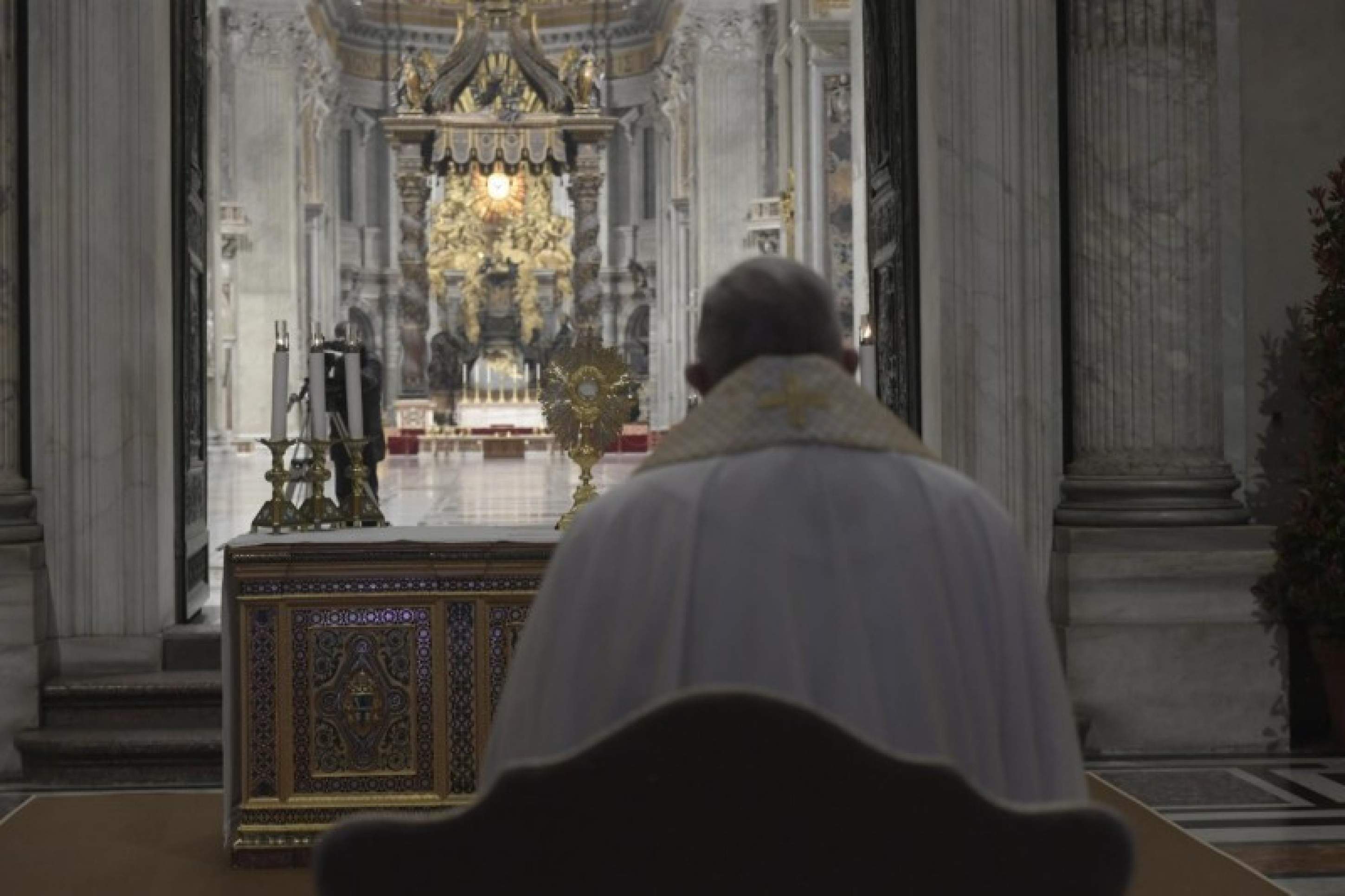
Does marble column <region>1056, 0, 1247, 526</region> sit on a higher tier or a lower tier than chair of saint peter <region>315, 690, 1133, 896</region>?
higher

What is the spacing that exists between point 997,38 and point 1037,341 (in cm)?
117

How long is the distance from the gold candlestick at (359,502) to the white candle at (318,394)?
0.32 ft

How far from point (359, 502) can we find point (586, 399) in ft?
2.72

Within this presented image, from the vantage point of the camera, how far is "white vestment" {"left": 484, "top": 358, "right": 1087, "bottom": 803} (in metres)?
2.08

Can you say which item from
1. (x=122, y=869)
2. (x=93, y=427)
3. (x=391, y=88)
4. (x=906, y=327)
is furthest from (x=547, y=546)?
(x=391, y=88)

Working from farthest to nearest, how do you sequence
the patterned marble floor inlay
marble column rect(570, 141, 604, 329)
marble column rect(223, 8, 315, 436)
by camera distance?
marble column rect(570, 141, 604, 329), marble column rect(223, 8, 315, 436), the patterned marble floor inlay

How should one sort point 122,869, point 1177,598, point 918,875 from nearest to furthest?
point 918,875 < point 122,869 < point 1177,598

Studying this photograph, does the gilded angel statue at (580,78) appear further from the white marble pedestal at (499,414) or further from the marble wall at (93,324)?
the marble wall at (93,324)

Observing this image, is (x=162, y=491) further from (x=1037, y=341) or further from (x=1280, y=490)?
(x=1280, y=490)

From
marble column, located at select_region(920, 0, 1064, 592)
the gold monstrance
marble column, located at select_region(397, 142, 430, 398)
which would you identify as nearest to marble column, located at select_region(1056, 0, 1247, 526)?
marble column, located at select_region(920, 0, 1064, 592)

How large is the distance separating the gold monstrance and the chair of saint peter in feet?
12.2

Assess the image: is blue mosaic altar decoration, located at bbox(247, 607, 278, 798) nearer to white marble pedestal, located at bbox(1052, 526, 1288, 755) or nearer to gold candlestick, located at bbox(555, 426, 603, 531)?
gold candlestick, located at bbox(555, 426, 603, 531)

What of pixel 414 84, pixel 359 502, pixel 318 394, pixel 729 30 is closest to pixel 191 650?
pixel 359 502

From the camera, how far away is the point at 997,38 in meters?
7.29
